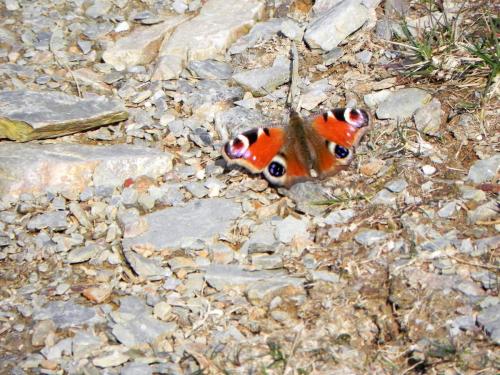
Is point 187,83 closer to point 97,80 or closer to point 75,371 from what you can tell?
point 97,80

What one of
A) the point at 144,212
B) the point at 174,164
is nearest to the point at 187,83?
the point at 174,164

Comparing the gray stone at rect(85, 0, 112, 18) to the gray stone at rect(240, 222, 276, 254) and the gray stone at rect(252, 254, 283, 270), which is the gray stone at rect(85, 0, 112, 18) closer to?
the gray stone at rect(240, 222, 276, 254)

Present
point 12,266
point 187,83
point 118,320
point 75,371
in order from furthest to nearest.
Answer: point 187,83, point 12,266, point 118,320, point 75,371

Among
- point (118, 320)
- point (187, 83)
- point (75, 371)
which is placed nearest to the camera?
point (75, 371)

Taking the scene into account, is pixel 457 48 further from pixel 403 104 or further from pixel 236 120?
pixel 236 120

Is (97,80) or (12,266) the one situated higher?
(97,80)

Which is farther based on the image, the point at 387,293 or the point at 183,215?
the point at 183,215
